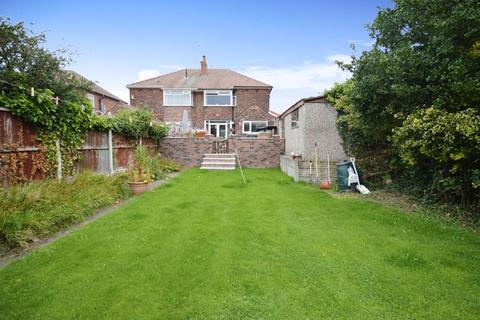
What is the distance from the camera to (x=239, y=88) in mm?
23156

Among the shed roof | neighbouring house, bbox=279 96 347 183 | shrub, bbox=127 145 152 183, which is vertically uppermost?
the shed roof

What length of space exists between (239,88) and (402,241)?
20782 mm

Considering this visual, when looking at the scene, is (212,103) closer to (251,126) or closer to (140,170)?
(251,126)

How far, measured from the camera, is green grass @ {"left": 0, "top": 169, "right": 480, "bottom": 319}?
2406 millimetres

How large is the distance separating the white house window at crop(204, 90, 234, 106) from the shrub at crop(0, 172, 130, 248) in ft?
58.3

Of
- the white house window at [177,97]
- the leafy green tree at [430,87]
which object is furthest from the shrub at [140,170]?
the white house window at [177,97]

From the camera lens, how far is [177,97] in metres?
23.3

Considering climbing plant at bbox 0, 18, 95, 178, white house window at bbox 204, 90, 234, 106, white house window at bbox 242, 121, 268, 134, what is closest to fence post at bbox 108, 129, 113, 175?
climbing plant at bbox 0, 18, 95, 178

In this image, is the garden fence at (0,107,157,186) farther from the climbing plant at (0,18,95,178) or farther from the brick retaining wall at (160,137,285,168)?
the brick retaining wall at (160,137,285,168)

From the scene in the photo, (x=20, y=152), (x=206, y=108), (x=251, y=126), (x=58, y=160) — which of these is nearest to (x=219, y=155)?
(x=251, y=126)

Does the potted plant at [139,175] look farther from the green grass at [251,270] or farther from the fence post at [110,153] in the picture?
the green grass at [251,270]

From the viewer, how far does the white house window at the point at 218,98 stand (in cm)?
2316

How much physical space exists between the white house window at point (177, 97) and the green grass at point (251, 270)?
62.6 feet

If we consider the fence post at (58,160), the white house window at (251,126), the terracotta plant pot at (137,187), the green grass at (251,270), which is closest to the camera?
the green grass at (251,270)
